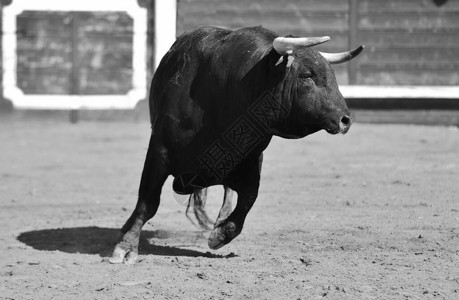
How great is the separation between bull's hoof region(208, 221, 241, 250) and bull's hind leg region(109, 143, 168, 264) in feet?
1.22

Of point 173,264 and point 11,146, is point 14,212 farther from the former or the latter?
point 11,146

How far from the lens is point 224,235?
5.11 metres

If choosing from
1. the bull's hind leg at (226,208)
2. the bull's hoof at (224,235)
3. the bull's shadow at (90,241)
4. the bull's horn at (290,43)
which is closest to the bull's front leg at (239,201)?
the bull's hoof at (224,235)

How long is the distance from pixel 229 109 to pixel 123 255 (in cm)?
95

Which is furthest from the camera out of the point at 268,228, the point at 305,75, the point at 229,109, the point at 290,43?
the point at 268,228

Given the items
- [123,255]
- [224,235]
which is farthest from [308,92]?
[123,255]

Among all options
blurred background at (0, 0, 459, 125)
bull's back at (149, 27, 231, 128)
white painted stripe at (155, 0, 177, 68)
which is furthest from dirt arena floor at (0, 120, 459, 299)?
white painted stripe at (155, 0, 177, 68)

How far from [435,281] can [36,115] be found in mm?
8988

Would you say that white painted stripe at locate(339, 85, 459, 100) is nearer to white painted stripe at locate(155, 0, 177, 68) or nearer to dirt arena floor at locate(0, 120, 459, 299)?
dirt arena floor at locate(0, 120, 459, 299)

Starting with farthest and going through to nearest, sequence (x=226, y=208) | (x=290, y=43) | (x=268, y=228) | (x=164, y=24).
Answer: (x=164, y=24), (x=268, y=228), (x=226, y=208), (x=290, y=43)

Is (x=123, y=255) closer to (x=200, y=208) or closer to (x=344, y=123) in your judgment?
(x=200, y=208)

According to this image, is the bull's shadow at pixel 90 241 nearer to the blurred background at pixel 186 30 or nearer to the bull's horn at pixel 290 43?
the bull's horn at pixel 290 43

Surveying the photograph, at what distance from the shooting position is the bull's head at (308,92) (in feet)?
15.3

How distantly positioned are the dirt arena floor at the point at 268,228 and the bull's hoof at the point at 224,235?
3.8 inches
